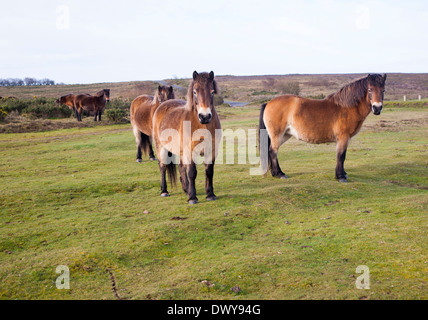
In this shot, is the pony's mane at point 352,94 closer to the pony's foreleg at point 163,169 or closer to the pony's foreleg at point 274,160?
the pony's foreleg at point 274,160

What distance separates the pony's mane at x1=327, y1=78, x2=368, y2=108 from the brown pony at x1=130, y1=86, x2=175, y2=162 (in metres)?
4.47

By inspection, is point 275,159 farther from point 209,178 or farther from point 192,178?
point 192,178

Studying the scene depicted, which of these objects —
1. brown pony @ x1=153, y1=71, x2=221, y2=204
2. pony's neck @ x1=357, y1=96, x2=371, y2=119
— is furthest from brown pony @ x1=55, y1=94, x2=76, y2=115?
pony's neck @ x1=357, y1=96, x2=371, y2=119

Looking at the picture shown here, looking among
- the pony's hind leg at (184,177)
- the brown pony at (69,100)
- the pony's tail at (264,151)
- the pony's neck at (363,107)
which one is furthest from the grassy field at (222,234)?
the brown pony at (69,100)

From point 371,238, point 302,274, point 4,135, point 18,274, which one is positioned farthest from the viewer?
point 4,135

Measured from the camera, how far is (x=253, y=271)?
4359 mm

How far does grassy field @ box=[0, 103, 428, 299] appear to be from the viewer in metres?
4.11

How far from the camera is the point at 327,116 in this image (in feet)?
29.0

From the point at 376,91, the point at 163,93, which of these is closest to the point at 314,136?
the point at 376,91

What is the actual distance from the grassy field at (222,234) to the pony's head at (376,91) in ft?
5.81
